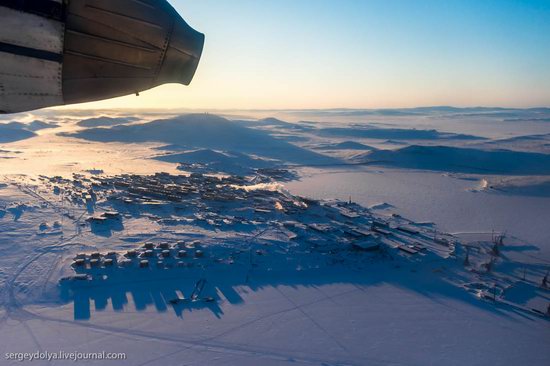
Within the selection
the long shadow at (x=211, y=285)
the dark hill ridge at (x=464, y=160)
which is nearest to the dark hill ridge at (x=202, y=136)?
the dark hill ridge at (x=464, y=160)

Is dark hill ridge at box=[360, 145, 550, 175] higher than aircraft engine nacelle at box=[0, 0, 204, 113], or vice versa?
aircraft engine nacelle at box=[0, 0, 204, 113]

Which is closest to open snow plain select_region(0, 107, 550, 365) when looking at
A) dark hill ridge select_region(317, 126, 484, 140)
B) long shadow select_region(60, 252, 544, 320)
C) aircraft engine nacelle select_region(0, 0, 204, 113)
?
long shadow select_region(60, 252, 544, 320)

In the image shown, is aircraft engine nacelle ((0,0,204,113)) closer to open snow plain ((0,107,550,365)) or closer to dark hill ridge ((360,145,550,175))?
open snow plain ((0,107,550,365))

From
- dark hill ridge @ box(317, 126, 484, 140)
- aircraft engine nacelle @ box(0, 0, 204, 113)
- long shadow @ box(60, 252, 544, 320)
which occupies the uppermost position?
aircraft engine nacelle @ box(0, 0, 204, 113)

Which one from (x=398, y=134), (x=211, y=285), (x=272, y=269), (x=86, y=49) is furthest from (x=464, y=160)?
(x=86, y=49)

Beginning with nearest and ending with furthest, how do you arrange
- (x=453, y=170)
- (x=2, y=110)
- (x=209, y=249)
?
1. (x=2, y=110)
2. (x=209, y=249)
3. (x=453, y=170)

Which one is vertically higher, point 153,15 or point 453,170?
point 153,15

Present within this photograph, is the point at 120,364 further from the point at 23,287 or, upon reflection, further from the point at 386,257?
the point at 386,257

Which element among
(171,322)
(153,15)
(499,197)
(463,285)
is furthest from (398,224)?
(153,15)
